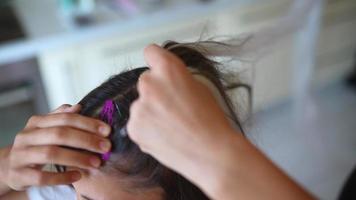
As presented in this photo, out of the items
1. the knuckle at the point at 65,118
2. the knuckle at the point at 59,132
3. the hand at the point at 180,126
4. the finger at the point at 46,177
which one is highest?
the hand at the point at 180,126

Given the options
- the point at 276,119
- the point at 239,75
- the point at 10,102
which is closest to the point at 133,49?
the point at 10,102

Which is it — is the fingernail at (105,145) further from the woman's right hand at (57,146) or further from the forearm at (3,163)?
the forearm at (3,163)

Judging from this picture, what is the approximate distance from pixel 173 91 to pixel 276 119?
191cm

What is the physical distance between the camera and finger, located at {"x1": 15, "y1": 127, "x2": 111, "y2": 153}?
0.54 meters

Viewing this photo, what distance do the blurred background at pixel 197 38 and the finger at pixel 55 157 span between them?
1.56 ft

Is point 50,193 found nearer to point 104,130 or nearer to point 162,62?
point 104,130

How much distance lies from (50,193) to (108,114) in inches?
12.2

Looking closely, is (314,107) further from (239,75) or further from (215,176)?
(215,176)

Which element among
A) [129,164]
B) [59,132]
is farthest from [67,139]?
[129,164]

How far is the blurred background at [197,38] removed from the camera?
1.54 meters

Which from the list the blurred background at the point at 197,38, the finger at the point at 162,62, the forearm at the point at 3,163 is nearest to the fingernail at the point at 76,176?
the forearm at the point at 3,163

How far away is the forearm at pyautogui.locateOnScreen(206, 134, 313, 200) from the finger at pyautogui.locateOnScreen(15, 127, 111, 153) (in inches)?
8.1

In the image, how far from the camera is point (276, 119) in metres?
2.23

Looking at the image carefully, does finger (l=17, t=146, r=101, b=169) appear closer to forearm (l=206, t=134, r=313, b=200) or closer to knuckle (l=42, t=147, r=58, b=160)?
knuckle (l=42, t=147, r=58, b=160)
